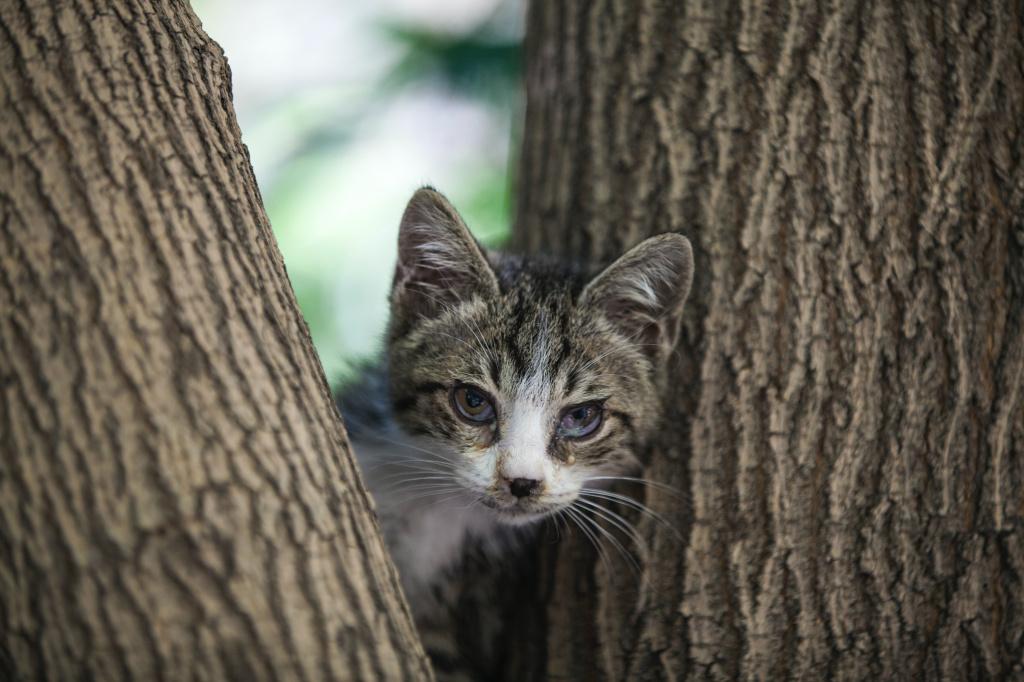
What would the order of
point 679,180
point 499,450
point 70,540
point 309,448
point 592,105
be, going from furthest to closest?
point 592,105
point 679,180
point 499,450
point 309,448
point 70,540

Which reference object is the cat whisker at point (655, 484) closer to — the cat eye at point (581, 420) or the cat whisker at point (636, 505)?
the cat whisker at point (636, 505)

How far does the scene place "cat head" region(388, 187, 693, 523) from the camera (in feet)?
9.03

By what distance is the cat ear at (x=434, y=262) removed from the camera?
116 inches

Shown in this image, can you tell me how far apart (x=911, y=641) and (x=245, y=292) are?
2283mm

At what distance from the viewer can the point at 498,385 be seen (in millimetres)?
2865

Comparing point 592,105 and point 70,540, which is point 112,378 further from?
point 592,105

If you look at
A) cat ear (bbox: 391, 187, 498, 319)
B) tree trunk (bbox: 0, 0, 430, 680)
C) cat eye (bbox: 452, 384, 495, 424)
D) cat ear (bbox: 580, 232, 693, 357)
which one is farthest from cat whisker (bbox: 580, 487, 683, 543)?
tree trunk (bbox: 0, 0, 430, 680)

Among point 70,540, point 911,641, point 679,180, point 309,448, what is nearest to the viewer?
point 70,540

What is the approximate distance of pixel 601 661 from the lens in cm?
276

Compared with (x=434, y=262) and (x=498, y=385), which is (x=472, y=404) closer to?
(x=498, y=385)

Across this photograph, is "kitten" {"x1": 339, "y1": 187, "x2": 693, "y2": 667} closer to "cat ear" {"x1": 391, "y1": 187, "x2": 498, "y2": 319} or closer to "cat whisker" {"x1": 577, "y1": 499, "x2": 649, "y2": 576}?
"cat ear" {"x1": 391, "y1": 187, "x2": 498, "y2": 319}

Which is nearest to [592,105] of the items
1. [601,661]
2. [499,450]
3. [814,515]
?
[499,450]

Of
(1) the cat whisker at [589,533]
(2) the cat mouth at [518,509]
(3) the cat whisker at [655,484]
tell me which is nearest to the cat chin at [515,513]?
(2) the cat mouth at [518,509]

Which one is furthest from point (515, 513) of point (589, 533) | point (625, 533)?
point (625, 533)
